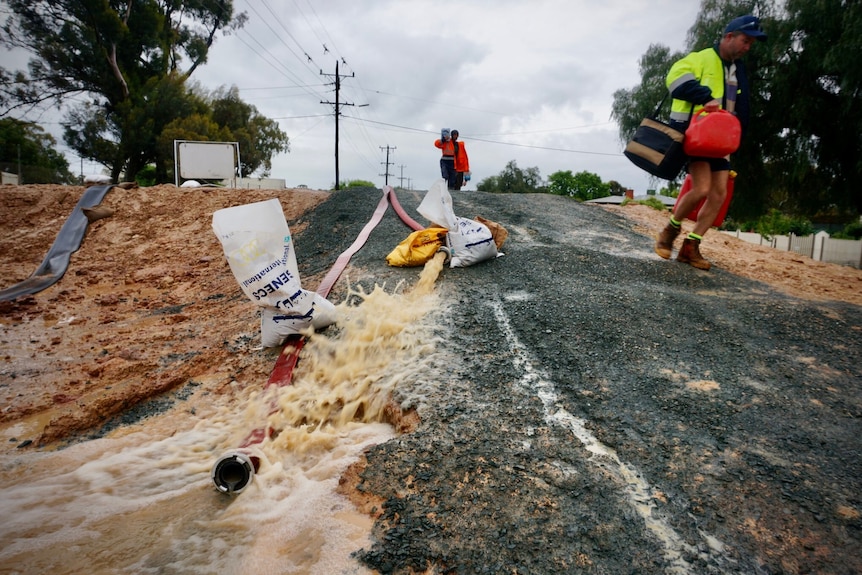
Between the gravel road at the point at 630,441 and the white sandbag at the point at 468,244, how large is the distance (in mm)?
384

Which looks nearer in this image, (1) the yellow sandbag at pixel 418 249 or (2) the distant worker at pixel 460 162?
(1) the yellow sandbag at pixel 418 249

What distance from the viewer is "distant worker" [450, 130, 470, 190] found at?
9398 mm

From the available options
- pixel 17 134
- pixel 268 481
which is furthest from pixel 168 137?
pixel 268 481

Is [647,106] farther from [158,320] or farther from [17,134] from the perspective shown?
[17,134]

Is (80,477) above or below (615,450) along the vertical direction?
below

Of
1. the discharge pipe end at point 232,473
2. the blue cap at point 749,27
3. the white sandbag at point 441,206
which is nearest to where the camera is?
the discharge pipe end at point 232,473

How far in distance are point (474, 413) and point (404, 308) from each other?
4.28ft

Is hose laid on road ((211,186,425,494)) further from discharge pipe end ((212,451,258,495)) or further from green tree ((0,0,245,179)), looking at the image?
green tree ((0,0,245,179))

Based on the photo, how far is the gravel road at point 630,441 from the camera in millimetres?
1675

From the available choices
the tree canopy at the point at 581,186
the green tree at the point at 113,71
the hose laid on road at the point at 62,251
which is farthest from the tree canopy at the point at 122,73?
the tree canopy at the point at 581,186

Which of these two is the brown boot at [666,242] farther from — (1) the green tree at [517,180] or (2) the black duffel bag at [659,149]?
(1) the green tree at [517,180]

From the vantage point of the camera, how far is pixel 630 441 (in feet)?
7.06

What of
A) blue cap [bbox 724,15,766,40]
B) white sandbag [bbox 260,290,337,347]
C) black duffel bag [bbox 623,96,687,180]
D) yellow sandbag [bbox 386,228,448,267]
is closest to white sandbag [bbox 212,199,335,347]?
white sandbag [bbox 260,290,337,347]

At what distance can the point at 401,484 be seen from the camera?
78.9 inches
